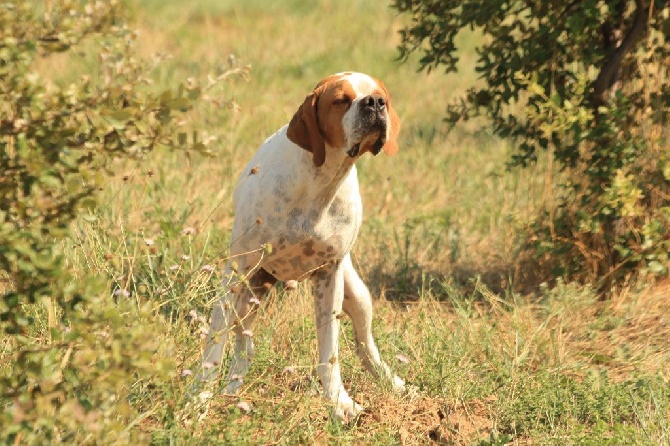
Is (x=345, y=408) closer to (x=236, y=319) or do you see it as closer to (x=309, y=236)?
(x=236, y=319)

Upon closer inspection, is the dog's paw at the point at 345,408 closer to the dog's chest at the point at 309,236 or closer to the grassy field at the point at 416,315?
the grassy field at the point at 416,315

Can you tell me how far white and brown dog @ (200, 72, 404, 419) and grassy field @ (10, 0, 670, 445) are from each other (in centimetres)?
14

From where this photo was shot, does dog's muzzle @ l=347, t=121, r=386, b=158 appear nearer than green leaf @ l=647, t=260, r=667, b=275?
Yes

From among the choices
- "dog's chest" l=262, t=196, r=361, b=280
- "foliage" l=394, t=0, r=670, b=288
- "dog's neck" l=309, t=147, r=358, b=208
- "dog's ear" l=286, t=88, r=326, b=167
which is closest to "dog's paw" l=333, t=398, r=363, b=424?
"dog's chest" l=262, t=196, r=361, b=280

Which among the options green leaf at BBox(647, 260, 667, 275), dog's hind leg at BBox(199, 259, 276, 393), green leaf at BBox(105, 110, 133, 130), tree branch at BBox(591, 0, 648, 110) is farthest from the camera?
tree branch at BBox(591, 0, 648, 110)

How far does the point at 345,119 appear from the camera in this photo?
4.32m

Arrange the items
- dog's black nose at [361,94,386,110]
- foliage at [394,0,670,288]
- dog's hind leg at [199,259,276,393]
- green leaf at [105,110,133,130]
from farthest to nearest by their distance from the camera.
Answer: foliage at [394,0,670,288], dog's hind leg at [199,259,276,393], dog's black nose at [361,94,386,110], green leaf at [105,110,133,130]

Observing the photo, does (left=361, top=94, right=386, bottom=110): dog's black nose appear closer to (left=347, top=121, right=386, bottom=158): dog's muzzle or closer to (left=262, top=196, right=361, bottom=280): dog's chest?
(left=347, top=121, right=386, bottom=158): dog's muzzle

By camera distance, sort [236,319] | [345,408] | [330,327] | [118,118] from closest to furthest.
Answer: [118,118] → [345,408] → [236,319] → [330,327]

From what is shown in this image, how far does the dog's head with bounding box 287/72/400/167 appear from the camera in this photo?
14.1 ft

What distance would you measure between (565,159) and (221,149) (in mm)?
3029

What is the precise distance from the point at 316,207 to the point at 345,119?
0.40m

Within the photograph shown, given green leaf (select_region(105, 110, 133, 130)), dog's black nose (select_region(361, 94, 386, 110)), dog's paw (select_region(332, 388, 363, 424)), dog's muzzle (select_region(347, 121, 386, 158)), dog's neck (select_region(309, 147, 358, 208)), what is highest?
green leaf (select_region(105, 110, 133, 130))

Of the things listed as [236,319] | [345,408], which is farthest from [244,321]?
[345,408]
